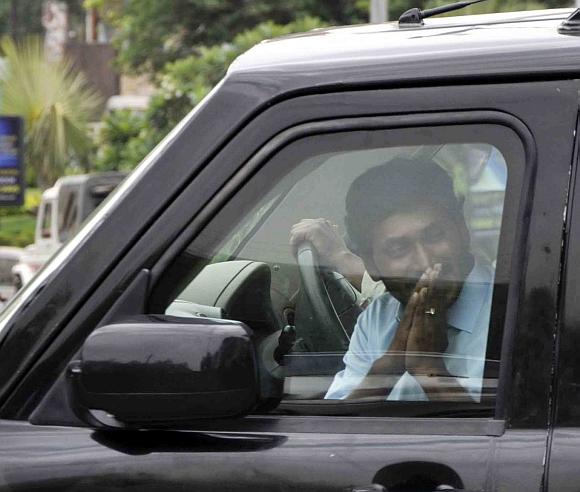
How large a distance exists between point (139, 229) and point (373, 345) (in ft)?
1.37

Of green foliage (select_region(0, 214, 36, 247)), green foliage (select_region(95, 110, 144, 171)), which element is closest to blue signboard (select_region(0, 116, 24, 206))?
green foliage (select_region(95, 110, 144, 171))

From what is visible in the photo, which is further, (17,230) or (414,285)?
(17,230)

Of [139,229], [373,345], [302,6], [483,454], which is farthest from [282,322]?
[302,6]

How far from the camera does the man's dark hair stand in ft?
6.24

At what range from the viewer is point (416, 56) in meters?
1.92

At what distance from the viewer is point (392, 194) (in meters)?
1.93

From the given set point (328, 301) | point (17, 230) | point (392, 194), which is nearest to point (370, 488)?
point (328, 301)

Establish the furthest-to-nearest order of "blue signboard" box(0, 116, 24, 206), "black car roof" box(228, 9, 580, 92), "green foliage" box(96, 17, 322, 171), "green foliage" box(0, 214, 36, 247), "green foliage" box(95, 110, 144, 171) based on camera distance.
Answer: "green foliage" box(0, 214, 36, 247)
"blue signboard" box(0, 116, 24, 206)
"green foliage" box(95, 110, 144, 171)
"green foliage" box(96, 17, 322, 171)
"black car roof" box(228, 9, 580, 92)

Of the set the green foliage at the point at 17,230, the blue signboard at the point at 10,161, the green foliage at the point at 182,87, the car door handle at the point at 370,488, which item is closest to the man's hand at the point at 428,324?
the car door handle at the point at 370,488

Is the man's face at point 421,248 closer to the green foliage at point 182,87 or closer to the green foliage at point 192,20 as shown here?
the green foliage at point 182,87

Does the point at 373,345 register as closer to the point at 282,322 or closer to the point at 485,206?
the point at 282,322

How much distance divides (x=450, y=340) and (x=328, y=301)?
206mm

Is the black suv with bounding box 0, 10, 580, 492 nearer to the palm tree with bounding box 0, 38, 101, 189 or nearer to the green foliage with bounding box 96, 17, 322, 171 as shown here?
the green foliage with bounding box 96, 17, 322, 171

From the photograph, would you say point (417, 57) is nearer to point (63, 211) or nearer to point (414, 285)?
point (414, 285)
